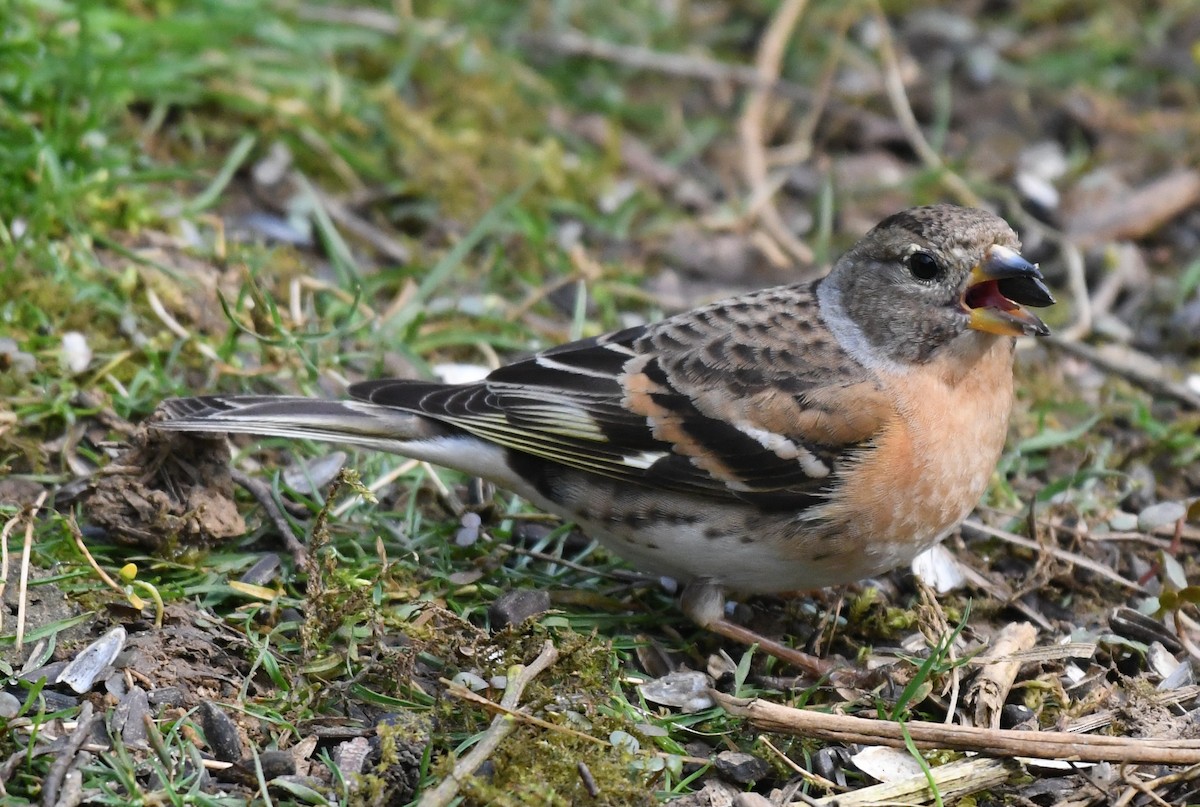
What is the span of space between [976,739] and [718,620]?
897 millimetres

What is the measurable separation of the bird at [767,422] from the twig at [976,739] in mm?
503

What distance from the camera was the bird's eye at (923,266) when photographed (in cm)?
412

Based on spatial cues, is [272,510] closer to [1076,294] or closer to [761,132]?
[1076,294]

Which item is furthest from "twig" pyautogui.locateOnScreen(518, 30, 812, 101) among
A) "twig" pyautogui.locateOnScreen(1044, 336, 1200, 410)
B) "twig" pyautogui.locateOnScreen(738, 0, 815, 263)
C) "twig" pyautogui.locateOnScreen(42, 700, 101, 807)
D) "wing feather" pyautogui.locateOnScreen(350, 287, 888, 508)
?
"twig" pyautogui.locateOnScreen(42, 700, 101, 807)

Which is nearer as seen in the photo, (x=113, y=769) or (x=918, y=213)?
(x=113, y=769)

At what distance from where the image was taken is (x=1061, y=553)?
4.43 meters

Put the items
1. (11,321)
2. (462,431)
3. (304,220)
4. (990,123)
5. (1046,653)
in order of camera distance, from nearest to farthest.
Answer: (1046,653)
(462,431)
(11,321)
(304,220)
(990,123)

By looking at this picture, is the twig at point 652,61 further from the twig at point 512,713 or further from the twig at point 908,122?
the twig at point 512,713

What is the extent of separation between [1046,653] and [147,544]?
104 inches

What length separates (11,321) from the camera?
4719mm

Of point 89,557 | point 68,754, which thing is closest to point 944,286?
point 89,557

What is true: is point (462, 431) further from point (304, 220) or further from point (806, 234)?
point (806, 234)

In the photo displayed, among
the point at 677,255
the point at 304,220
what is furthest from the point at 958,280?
the point at 304,220

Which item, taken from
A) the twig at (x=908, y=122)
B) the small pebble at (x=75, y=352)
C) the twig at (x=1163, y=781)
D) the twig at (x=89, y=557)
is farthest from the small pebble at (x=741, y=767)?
the twig at (x=908, y=122)
